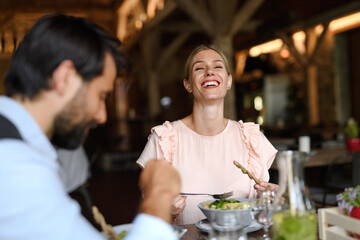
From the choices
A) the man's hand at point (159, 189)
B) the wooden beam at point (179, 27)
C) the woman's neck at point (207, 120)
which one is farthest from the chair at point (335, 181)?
the wooden beam at point (179, 27)

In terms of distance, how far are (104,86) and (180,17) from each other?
34.9ft

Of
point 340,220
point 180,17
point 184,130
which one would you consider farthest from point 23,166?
point 180,17

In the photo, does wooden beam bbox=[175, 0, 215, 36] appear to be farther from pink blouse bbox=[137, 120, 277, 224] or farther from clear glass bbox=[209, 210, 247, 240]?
clear glass bbox=[209, 210, 247, 240]

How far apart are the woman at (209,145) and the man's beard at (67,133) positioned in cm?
94

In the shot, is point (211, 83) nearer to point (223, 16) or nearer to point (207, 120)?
point (207, 120)

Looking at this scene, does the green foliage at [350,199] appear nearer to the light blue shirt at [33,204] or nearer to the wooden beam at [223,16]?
the light blue shirt at [33,204]

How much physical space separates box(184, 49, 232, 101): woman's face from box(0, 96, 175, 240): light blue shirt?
47.9 inches

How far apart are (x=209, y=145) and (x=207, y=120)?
14 centimetres

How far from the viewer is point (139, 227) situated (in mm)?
857

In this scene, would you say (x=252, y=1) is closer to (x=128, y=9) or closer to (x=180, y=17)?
(x=180, y=17)

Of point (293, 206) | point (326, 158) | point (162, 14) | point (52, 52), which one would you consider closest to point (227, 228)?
point (293, 206)

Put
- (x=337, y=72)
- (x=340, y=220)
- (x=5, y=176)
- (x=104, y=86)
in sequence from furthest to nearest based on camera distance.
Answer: (x=337, y=72)
(x=340, y=220)
(x=104, y=86)
(x=5, y=176)

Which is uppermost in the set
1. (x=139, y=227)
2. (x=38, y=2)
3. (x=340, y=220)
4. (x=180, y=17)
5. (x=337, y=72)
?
(x=38, y=2)

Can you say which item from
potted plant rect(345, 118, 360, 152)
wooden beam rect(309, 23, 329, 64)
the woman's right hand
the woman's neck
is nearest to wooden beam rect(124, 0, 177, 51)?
wooden beam rect(309, 23, 329, 64)
